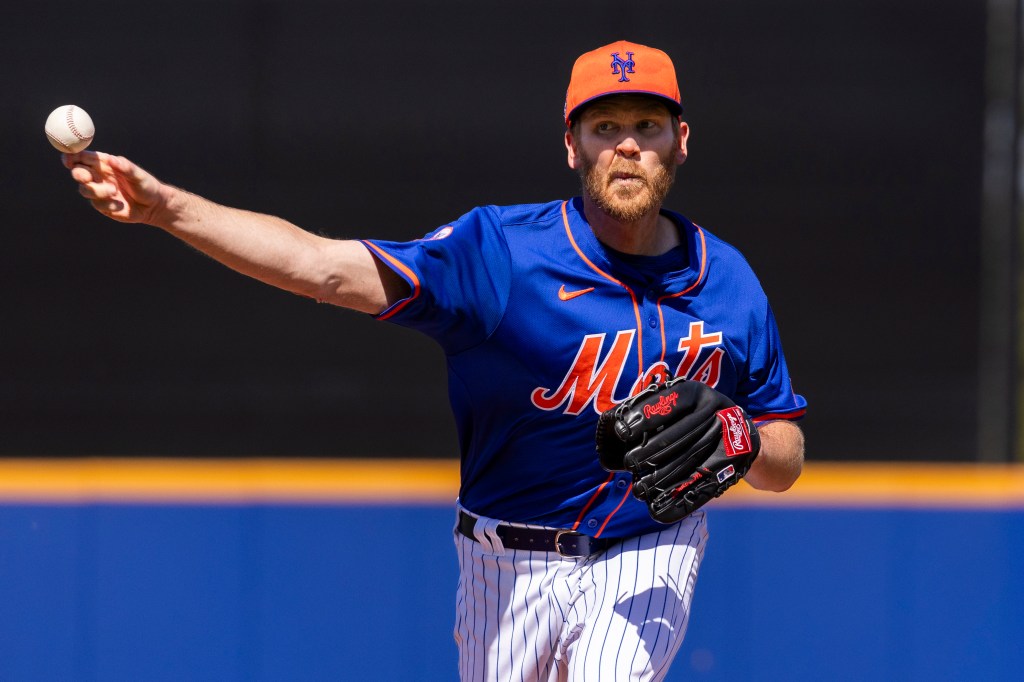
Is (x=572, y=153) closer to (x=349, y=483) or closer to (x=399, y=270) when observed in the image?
(x=399, y=270)

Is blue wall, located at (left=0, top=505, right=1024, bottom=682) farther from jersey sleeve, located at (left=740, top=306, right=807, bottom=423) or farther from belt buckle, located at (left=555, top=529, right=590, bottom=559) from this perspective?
belt buckle, located at (left=555, top=529, right=590, bottom=559)

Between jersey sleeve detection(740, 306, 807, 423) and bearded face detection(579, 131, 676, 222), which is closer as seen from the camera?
bearded face detection(579, 131, 676, 222)

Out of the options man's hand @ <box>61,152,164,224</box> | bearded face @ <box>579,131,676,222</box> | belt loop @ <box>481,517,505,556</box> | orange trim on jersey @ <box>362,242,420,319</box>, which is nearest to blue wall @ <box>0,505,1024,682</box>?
belt loop @ <box>481,517,505,556</box>

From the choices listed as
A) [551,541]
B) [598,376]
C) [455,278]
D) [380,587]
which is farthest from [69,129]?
[380,587]

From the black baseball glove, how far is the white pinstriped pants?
204mm

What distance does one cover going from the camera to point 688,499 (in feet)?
6.80

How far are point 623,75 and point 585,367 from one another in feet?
1.76

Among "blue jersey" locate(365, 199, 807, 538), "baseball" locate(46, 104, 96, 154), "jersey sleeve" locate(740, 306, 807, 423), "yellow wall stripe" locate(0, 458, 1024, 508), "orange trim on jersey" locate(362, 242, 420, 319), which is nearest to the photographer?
"baseball" locate(46, 104, 96, 154)

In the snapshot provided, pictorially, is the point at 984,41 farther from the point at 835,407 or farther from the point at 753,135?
the point at 835,407

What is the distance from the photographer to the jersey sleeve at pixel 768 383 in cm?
234

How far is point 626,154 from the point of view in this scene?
2.17 meters

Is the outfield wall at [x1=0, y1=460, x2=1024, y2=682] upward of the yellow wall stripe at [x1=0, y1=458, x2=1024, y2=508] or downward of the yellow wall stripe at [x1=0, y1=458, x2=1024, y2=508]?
downward

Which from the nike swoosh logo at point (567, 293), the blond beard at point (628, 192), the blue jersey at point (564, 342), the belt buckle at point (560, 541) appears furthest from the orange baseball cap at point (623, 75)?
the belt buckle at point (560, 541)

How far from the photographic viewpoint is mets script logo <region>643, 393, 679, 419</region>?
6.47 feet
